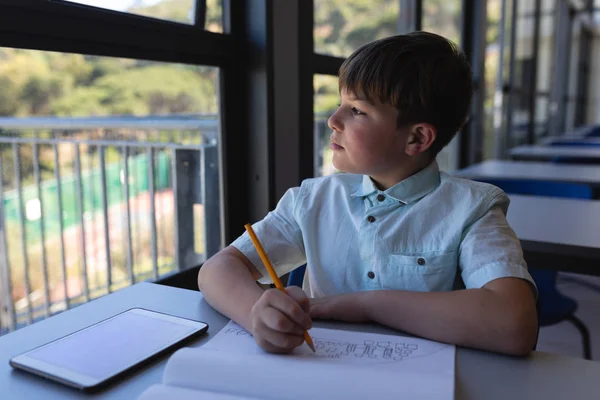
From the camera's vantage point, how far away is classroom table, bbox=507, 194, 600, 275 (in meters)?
1.22

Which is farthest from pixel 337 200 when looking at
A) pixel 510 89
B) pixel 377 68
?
pixel 510 89

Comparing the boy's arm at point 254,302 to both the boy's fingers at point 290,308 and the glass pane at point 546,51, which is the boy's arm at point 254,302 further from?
the glass pane at point 546,51

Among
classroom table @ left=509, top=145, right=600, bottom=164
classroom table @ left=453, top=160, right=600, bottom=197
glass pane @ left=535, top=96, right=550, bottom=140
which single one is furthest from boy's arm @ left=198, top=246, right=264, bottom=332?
glass pane @ left=535, top=96, right=550, bottom=140

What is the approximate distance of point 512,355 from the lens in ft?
2.24

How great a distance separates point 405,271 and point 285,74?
1051mm

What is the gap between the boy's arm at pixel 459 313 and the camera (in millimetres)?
692

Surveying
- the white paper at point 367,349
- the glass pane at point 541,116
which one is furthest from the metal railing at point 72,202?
the glass pane at point 541,116

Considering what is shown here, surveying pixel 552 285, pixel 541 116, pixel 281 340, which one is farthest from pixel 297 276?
pixel 541 116

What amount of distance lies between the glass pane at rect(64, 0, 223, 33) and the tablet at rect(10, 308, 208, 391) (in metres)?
0.83

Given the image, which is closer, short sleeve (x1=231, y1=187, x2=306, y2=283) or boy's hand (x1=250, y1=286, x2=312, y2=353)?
boy's hand (x1=250, y1=286, x2=312, y2=353)

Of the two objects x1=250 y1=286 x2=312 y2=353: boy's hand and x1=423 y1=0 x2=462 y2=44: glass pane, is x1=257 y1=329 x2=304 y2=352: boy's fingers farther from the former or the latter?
x1=423 y1=0 x2=462 y2=44: glass pane

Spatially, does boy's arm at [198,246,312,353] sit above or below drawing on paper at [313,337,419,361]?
above

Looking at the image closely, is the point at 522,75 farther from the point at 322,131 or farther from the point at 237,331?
the point at 237,331

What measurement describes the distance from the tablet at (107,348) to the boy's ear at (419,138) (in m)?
0.49
